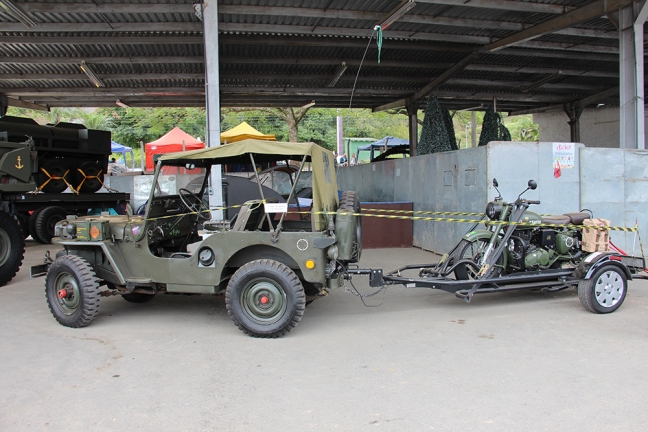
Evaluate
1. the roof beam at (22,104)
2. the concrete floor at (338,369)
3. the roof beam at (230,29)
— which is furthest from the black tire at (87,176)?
the concrete floor at (338,369)

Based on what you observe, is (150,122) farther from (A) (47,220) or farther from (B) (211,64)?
(B) (211,64)

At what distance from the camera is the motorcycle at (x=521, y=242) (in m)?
6.11

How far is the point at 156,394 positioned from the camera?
3775 mm

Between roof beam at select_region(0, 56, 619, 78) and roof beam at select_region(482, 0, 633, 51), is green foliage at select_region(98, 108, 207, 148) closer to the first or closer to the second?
roof beam at select_region(0, 56, 619, 78)

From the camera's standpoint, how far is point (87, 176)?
1270 cm

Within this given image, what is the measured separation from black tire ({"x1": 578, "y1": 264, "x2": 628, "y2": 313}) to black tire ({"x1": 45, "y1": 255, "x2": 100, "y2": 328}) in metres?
5.78

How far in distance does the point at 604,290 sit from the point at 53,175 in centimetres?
1211

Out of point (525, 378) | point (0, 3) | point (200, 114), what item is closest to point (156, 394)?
point (525, 378)

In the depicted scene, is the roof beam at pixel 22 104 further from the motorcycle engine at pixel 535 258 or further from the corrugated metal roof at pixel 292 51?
the motorcycle engine at pixel 535 258

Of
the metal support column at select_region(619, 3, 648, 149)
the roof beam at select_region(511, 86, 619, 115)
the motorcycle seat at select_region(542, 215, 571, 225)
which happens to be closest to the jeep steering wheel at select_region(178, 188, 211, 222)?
the motorcycle seat at select_region(542, 215, 571, 225)

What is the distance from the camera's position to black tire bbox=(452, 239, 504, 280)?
5984 mm

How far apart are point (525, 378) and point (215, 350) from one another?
2.88 metres

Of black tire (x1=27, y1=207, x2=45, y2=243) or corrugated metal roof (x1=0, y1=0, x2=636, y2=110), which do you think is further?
black tire (x1=27, y1=207, x2=45, y2=243)

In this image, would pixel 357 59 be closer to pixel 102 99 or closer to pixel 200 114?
pixel 102 99
